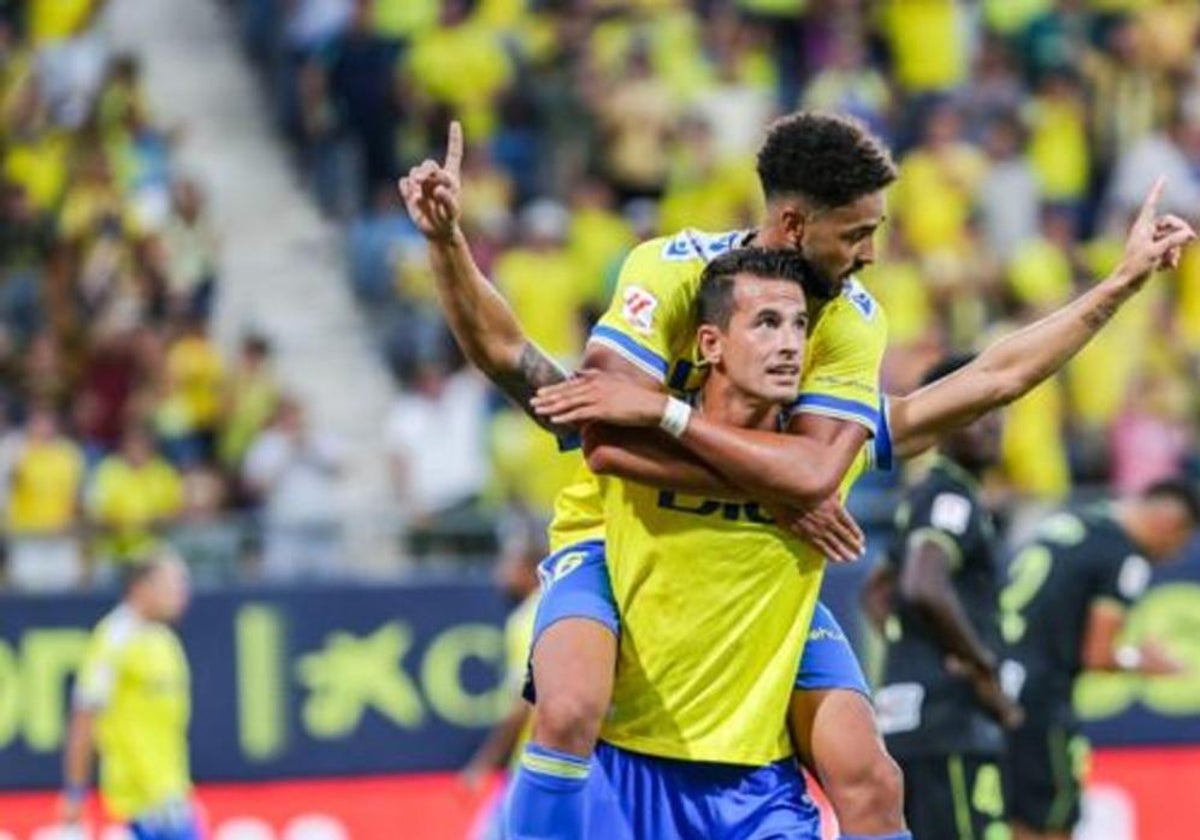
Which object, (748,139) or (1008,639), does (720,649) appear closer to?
(1008,639)

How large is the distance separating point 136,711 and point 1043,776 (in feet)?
16.5

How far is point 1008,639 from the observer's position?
44.0 ft

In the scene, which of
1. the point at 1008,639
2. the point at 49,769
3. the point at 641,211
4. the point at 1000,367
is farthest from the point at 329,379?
the point at 1000,367

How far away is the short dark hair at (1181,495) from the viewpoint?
1350 centimetres

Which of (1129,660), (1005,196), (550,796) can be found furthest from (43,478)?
(550,796)

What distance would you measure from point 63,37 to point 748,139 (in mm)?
4383

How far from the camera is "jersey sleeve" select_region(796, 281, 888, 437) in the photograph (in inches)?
358

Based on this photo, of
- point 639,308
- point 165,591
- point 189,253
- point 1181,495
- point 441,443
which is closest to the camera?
point 639,308

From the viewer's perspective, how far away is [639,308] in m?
8.98

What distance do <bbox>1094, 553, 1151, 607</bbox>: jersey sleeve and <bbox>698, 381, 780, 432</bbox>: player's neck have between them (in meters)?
4.63

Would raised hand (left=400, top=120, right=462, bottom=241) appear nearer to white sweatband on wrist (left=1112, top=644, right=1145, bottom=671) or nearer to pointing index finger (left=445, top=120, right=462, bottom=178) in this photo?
pointing index finger (left=445, top=120, right=462, bottom=178)

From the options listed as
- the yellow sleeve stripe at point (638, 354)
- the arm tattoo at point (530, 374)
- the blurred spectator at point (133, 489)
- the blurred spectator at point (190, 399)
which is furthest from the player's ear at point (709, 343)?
the blurred spectator at point (190, 399)

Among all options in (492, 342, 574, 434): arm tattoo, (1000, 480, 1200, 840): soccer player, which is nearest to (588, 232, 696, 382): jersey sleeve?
(492, 342, 574, 434): arm tattoo

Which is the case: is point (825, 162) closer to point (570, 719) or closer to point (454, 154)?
point (454, 154)
